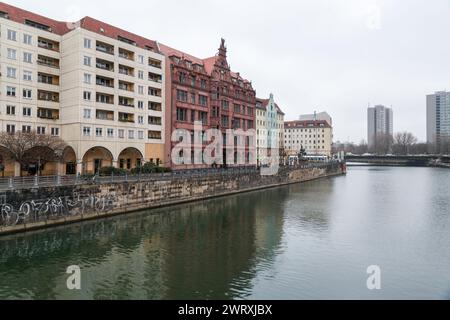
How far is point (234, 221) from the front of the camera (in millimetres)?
36781

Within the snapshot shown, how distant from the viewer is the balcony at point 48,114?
158ft

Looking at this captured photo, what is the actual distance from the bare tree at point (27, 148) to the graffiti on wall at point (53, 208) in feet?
25.0

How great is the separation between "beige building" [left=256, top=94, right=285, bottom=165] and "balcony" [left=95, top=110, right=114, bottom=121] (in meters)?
56.9

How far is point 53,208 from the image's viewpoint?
103 ft

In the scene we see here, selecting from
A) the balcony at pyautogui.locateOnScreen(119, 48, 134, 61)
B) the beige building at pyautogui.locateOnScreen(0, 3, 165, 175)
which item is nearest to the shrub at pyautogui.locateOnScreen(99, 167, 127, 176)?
the beige building at pyautogui.locateOnScreen(0, 3, 165, 175)

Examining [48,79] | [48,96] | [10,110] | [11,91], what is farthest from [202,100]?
[10,110]

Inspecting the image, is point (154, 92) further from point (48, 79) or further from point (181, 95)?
point (48, 79)

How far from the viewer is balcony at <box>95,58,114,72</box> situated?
5047 cm

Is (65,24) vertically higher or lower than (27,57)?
higher

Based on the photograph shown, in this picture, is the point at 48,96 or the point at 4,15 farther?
the point at 48,96

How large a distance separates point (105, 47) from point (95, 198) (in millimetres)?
27648

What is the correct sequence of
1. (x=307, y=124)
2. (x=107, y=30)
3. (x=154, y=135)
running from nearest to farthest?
(x=107, y=30), (x=154, y=135), (x=307, y=124)
